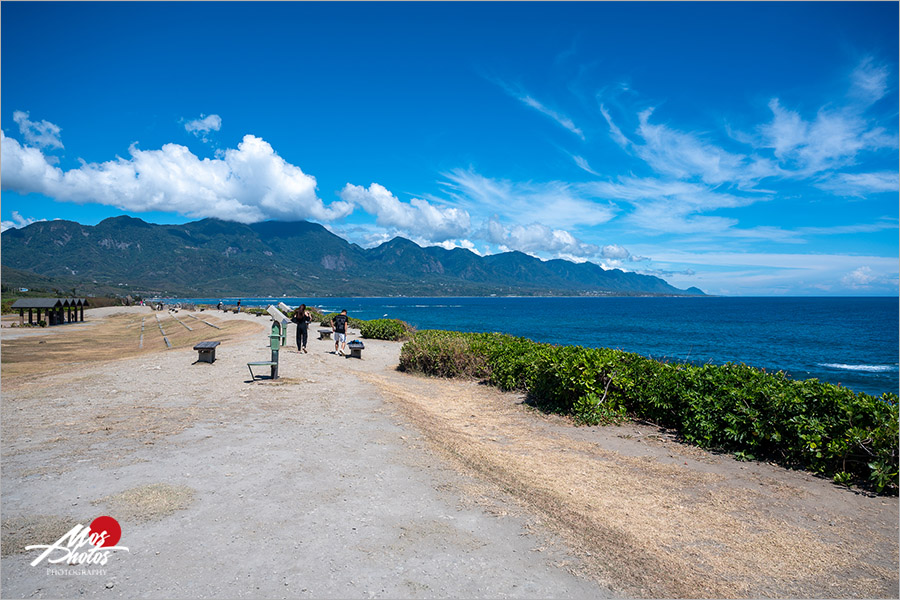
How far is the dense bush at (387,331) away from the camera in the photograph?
82.9 ft

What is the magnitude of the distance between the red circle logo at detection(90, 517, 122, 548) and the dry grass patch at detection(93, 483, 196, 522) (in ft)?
0.37

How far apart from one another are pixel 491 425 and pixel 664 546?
16.4 ft

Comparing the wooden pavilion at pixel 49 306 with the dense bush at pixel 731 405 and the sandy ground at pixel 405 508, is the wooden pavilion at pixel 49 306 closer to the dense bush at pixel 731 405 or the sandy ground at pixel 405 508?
the sandy ground at pixel 405 508

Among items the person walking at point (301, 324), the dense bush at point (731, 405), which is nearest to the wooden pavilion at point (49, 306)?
the person walking at point (301, 324)

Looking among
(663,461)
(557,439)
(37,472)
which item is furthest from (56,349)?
(663,461)

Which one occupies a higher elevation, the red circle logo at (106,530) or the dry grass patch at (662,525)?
the red circle logo at (106,530)

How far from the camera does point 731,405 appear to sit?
25.2ft

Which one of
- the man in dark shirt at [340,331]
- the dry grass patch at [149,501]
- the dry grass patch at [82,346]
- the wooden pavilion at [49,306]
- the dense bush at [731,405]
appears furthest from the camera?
the wooden pavilion at [49,306]

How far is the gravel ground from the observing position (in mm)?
3539

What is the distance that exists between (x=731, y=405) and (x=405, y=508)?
5.68m

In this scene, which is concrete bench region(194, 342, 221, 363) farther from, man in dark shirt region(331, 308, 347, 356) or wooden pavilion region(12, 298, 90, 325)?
wooden pavilion region(12, 298, 90, 325)

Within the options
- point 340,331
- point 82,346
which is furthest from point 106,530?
point 82,346

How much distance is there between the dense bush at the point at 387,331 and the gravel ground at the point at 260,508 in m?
15.9

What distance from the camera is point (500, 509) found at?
4879 millimetres
